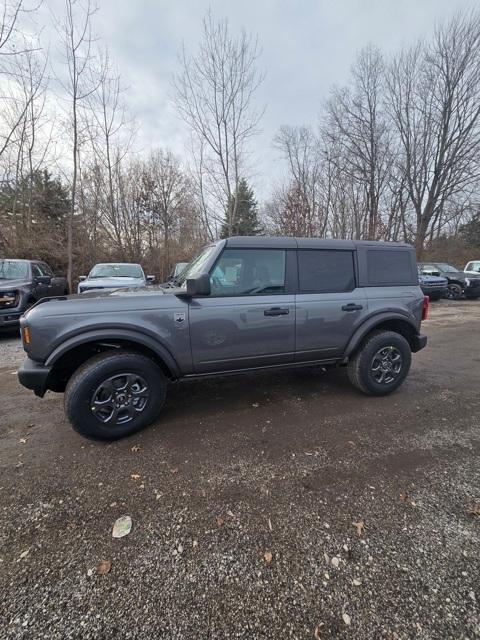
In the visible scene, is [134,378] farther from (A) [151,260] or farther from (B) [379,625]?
(A) [151,260]

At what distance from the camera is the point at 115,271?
29.8 ft

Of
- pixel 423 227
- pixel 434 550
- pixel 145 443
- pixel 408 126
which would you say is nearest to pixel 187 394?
pixel 145 443

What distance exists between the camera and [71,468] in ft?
7.68

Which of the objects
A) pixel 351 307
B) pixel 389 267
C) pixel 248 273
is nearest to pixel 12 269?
pixel 248 273

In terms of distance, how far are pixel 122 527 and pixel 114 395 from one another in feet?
3.73

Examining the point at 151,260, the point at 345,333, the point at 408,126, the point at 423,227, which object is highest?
the point at 408,126

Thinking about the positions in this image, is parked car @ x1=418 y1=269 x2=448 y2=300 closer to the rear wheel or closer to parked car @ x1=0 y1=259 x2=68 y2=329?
the rear wheel

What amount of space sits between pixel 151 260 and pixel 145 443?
57.7ft

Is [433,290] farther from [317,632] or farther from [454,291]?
[317,632]

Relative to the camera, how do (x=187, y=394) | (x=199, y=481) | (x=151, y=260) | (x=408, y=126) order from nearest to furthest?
1. (x=199, y=481)
2. (x=187, y=394)
3. (x=151, y=260)
4. (x=408, y=126)

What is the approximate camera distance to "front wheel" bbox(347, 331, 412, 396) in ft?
11.4

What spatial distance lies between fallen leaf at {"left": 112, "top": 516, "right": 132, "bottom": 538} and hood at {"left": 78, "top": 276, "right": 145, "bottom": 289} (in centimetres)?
560

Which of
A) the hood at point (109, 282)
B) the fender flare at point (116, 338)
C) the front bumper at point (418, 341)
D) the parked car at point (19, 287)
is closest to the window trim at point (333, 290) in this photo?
the front bumper at point (418, 341)

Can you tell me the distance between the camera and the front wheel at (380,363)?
347cm
